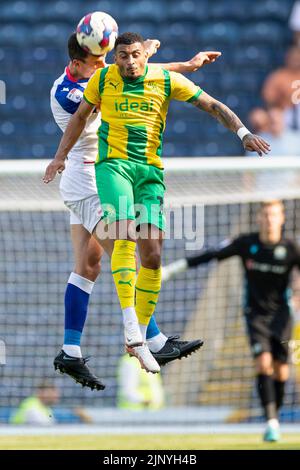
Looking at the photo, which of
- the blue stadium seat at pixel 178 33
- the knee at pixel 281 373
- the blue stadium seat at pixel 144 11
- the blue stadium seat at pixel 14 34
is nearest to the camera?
the knee at pixel 281 373

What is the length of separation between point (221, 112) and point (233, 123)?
0.35ft

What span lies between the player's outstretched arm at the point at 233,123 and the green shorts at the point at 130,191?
1.44 ft

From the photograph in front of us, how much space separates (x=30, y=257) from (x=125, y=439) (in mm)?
2624

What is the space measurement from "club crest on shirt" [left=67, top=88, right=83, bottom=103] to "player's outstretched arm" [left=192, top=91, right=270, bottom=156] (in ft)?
2.29

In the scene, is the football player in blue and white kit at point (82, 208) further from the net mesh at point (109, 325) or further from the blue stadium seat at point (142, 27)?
the blue stadium seat at point (142, 27)

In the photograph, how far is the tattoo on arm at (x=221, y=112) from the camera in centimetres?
573

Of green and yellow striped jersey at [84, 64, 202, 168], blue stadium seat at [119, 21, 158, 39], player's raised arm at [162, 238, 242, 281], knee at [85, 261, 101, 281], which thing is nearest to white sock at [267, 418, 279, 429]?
player's raised arm at [162, 238, 242, 281]

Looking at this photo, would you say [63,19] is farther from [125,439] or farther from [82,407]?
[125,439]

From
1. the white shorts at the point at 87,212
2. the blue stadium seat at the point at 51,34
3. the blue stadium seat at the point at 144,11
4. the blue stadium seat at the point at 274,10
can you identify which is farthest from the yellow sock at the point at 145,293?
the blue stadium seat at the point at 274,10

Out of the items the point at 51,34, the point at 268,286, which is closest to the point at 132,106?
the point at 268,286

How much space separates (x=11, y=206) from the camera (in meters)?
9.29

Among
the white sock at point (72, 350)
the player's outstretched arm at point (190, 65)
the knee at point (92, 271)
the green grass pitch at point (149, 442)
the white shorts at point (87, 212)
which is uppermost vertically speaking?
the player's outstretched arm at point (190, 65)

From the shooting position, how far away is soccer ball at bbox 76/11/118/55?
19.2 ft
